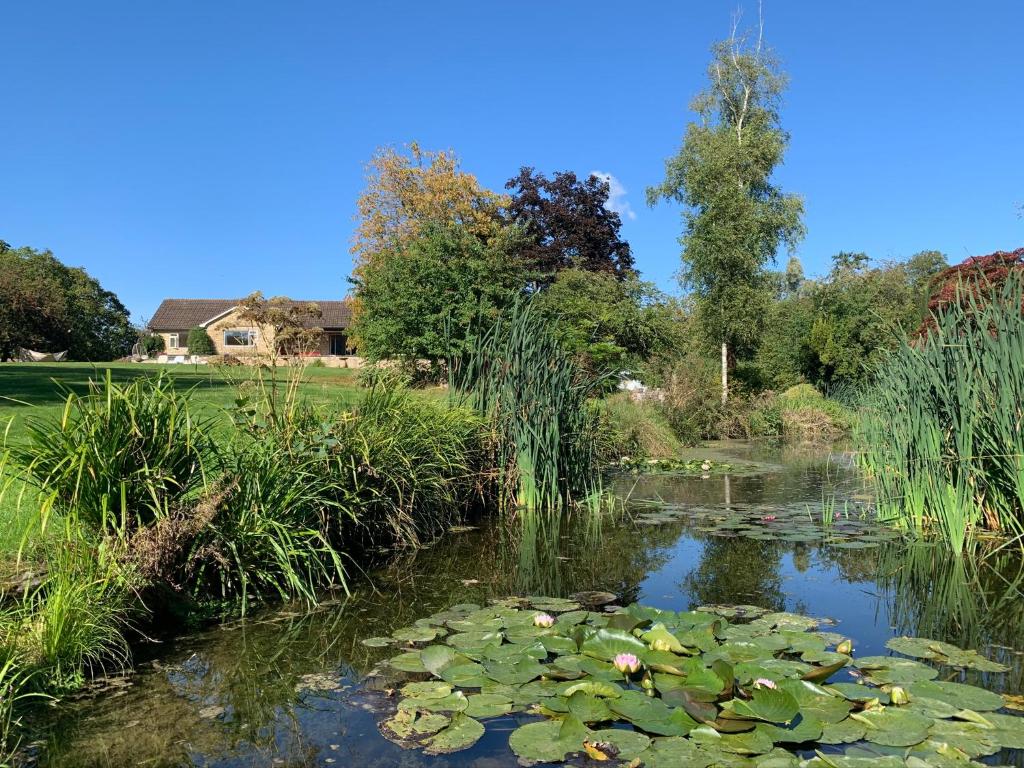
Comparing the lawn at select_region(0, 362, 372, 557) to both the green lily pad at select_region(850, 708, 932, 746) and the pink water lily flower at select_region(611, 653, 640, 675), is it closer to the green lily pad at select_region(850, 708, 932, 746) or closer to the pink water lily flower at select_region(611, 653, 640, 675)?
the pink water lily flower at select_region(611, 653, 640, 675)

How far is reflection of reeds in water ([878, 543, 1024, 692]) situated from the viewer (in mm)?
3926

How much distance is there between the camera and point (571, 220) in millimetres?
34469

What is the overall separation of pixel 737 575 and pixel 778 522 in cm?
206

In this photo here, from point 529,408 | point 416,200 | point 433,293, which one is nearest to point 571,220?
point 416,200

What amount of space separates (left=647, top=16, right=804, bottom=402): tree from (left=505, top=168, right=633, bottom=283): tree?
31.8 ft

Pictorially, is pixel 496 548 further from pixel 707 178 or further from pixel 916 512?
pixel 707 178

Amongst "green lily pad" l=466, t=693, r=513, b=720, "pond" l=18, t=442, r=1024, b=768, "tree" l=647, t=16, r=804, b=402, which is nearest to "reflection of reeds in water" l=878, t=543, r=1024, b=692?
"pond" l=18, t=442, r=1024, b=768

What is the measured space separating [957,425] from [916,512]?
0.92 meters

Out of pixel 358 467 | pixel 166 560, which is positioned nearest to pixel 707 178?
pixel 358 467

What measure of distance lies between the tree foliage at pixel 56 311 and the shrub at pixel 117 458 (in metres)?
29.0

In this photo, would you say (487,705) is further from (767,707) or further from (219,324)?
(219,324)

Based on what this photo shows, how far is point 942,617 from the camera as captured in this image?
4.40m

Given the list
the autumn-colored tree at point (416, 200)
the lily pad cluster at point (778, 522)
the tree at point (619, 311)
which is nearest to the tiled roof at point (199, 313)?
the autumn-colored tree at point (416, 200)

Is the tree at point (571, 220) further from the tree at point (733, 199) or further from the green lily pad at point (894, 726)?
the green lily pad at point (894, 726)
